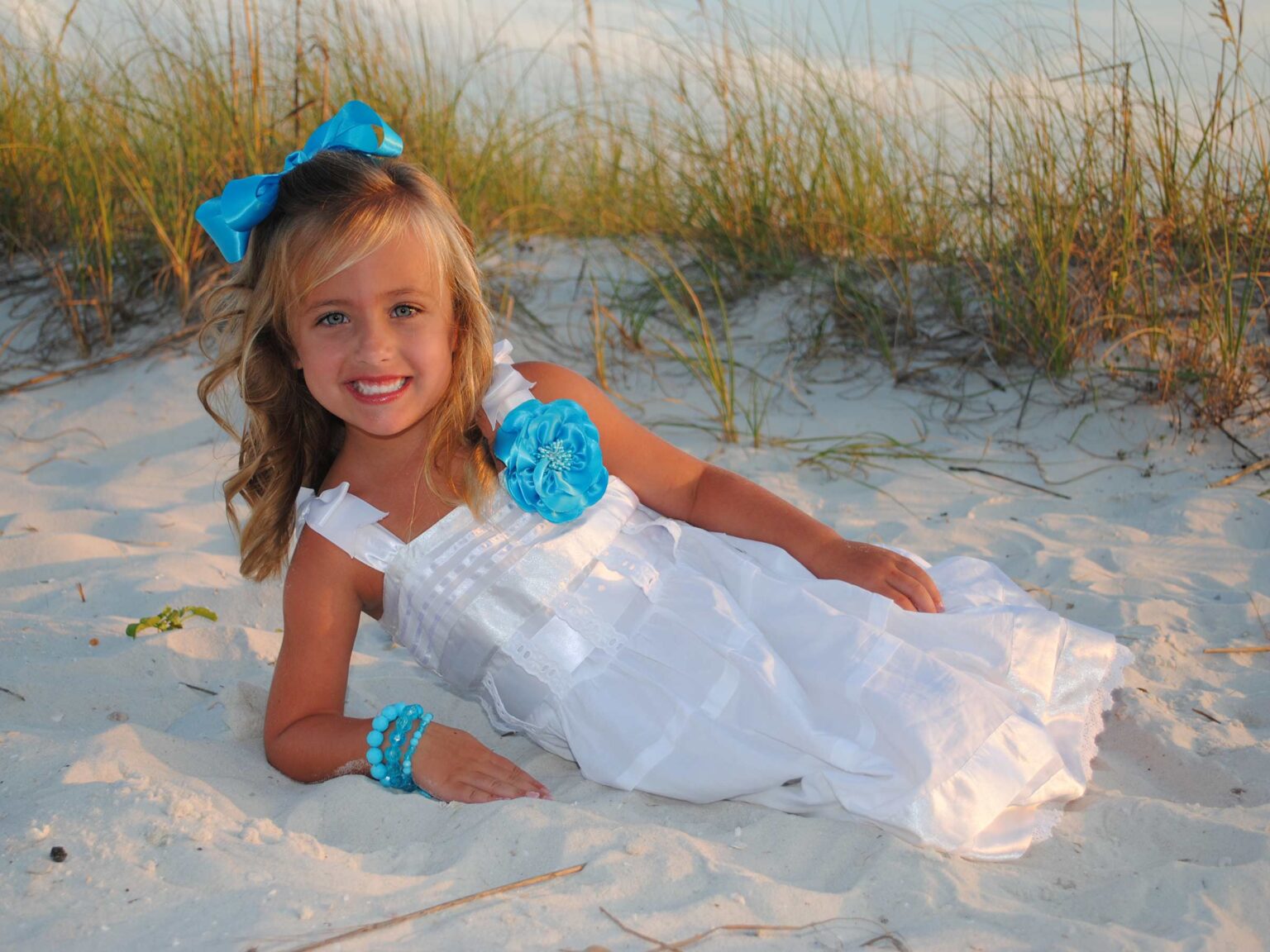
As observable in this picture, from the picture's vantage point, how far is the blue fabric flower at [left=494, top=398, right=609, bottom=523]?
2096mm

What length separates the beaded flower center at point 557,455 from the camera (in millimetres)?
2105

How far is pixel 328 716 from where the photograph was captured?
6.80 feet

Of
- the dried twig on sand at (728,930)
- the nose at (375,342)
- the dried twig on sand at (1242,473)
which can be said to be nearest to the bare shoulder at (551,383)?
the nose at (375,342)

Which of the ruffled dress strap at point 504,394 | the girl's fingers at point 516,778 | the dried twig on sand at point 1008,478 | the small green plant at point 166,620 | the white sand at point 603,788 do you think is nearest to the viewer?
the white sand at point 603,788

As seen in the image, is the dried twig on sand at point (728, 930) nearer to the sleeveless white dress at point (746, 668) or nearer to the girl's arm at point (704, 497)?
the sleeveless white dress at point (746, 668)

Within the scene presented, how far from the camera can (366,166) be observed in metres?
2.14

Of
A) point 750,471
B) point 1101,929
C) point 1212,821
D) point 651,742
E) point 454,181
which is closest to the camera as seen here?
point 1101,929

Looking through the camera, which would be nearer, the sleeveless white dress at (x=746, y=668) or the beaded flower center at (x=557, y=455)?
the sleeveless white dress at (x=746, y=668)

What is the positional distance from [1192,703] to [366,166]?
1.93 m

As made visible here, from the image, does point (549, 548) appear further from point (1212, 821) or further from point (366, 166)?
point (1212, 821)

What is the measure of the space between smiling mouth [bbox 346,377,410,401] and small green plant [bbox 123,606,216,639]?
0.91 metres

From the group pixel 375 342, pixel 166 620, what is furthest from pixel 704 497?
pixel 166 620

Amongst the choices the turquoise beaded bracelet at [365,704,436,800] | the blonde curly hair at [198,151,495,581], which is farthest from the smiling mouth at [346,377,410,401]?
the turquoise beaded bracelet at [365,704,436,800]

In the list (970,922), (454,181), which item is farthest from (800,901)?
(454,181)
